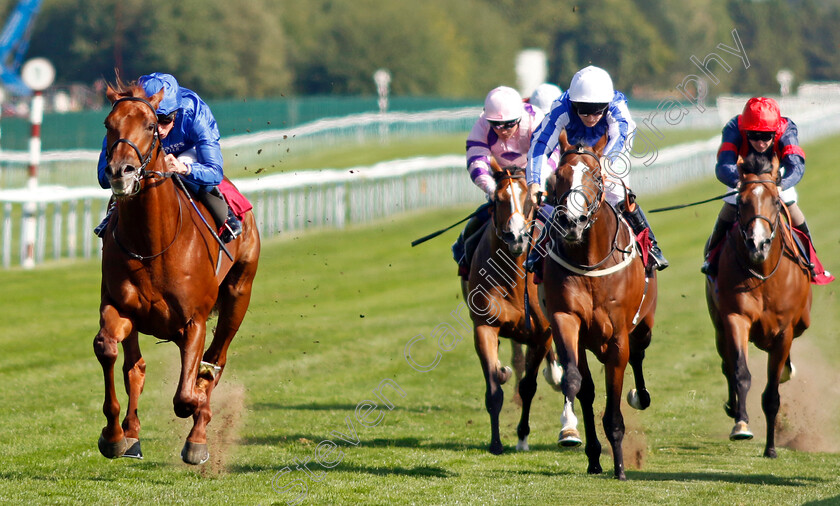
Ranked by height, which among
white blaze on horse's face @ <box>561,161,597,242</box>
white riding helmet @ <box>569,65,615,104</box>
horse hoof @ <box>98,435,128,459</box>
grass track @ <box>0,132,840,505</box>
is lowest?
grass track @ <box>0,132,840,505</box>

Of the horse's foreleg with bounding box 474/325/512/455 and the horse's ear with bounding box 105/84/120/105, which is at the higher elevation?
the horse's ear with bounding box 105/84/120/105

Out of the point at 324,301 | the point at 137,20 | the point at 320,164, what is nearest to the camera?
the point at 324,301

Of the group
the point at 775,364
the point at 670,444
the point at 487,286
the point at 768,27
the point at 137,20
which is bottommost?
the point at 670,444

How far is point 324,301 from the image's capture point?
1500 centimetres

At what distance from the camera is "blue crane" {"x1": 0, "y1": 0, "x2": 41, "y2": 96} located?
53938 millimetres

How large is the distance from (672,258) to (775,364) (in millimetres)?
11646

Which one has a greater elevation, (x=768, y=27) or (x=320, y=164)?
(x=768, y=27)

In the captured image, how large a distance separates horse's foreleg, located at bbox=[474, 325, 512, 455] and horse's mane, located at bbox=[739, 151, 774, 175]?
196cm

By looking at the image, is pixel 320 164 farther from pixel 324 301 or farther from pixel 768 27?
pixel 768 27

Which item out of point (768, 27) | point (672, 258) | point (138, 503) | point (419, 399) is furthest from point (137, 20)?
point (768, 27)

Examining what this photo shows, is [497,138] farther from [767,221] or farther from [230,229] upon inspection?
[230,229]

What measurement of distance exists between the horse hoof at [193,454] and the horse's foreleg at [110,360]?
445 mm

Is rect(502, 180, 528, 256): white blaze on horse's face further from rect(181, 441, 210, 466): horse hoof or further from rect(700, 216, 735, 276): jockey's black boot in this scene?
rect(181, 441, 210, 466): horse hoof

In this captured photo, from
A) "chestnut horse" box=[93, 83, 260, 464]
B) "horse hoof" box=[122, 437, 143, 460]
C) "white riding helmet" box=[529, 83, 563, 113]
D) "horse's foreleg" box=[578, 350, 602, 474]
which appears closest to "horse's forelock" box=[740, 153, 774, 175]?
"horse's foreleg" box=[578, 350, 602, 474]
